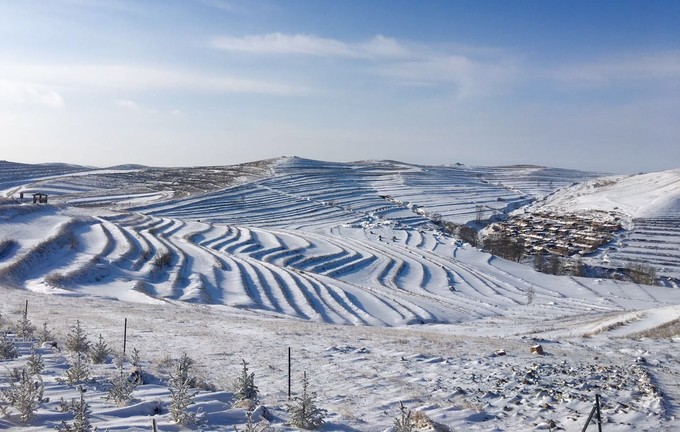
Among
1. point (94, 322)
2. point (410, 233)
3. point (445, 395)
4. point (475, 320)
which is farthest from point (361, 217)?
point (445, 395)

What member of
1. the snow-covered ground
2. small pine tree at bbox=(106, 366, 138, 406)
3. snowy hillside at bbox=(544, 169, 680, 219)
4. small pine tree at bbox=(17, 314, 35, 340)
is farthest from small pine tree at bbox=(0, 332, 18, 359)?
snowy hillside at bbox=(544, 169, 680, 219)

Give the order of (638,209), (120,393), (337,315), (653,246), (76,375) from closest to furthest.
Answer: (120,393), (76,375), (337,315), (653,246), (638,209)

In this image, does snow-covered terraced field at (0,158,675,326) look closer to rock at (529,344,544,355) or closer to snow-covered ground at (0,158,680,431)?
snow-covered ground at (0,158,680,431)

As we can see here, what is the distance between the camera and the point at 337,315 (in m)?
23.8

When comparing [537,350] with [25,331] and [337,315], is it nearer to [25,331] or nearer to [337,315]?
[25,331]

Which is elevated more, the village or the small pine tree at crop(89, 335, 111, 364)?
the small pine tree at crop(89, 335, 111, 364)

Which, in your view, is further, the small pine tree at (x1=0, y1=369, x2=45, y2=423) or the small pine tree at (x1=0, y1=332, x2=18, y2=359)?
the small pine tree at (x1=0, y1=332, x2=18, y2=359)

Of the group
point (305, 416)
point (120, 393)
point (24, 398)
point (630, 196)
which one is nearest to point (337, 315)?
point (305, 416)

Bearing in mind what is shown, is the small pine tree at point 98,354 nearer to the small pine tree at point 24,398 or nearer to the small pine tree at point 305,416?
the small pine tree at point 24,398

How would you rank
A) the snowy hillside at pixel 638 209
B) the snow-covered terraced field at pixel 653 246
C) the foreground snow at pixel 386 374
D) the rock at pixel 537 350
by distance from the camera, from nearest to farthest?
the foreground snow at pixel 386 374, the rock at pixel 537 350, the snow-covered terraced field at pixel 653 246, the snowy hillside at pixel 638 209

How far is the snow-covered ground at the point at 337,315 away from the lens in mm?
7836

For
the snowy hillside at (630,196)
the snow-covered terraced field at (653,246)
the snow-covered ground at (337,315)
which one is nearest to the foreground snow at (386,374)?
the snow-covered ground at (337,315)

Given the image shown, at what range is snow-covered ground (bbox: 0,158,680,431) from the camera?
784 cm

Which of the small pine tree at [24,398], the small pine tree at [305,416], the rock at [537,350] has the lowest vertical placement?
the rock at [537,350]
